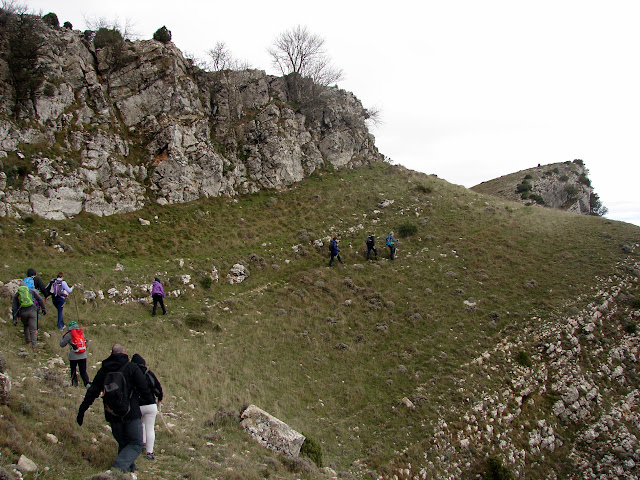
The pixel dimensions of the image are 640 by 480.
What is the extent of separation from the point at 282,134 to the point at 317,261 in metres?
17.8

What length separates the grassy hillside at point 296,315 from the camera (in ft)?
33.3

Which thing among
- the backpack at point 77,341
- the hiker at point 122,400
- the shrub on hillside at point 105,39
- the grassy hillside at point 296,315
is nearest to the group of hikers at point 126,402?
the hiker at point 122,400

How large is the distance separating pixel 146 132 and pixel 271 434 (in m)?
29.8

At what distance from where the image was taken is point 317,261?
28.2 meters

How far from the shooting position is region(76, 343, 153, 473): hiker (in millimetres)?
7098

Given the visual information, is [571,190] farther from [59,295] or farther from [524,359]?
[59,295]

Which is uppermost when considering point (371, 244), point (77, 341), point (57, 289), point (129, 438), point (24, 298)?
point (371, 244)

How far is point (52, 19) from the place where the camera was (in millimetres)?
31562

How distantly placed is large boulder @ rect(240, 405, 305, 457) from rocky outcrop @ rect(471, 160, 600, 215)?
2107 inches

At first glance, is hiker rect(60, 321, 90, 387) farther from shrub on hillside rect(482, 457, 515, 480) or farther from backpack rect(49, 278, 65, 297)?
shrub on hillside rect(482, 457, 515, 480)

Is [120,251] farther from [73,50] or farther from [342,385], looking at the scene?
[73,50]

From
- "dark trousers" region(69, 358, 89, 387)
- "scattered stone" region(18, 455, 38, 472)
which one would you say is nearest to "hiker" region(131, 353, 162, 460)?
"scattered stone" region(18, 455, 38, 472)

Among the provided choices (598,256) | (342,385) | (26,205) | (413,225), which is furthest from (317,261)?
(598,256)

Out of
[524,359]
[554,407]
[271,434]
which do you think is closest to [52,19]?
[271,434]
